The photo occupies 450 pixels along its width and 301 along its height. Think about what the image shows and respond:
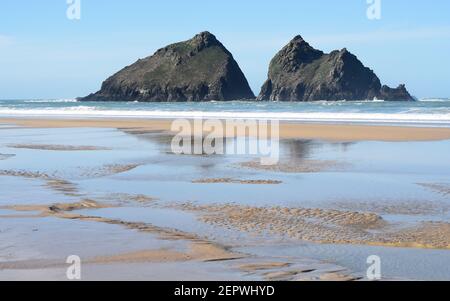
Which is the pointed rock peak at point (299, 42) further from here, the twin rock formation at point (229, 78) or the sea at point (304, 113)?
the sea at point (304, 113)

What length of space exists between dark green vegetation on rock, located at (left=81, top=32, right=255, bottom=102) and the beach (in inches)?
4707

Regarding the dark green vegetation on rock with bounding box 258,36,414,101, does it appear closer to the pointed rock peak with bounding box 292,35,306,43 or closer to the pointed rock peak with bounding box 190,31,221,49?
the pointed rock peak with bounding box 292,35,306,43

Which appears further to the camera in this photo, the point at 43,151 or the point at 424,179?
the point at 43,151

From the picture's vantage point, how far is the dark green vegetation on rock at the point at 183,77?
442 feet

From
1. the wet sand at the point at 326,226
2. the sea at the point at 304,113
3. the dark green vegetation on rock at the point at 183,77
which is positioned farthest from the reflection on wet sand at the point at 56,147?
the dark green vegetation on rock at the point at 183,77

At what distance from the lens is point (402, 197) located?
29.7 feet

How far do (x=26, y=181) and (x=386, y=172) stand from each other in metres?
6.68

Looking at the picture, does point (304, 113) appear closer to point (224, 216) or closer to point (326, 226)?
point (224, 216)

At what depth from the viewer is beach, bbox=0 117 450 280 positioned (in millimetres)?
5402

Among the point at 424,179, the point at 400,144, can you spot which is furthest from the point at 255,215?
the point at 400,144

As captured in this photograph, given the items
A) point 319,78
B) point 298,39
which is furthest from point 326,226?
point 298,39

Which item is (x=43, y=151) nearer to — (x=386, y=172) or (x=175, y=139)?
(x=175, y=139)

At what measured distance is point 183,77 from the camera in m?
138

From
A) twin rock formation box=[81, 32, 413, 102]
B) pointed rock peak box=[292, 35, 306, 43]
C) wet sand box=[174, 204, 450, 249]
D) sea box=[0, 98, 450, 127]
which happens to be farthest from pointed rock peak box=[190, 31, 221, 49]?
wet sand box=[174, 204, 450, 249]
